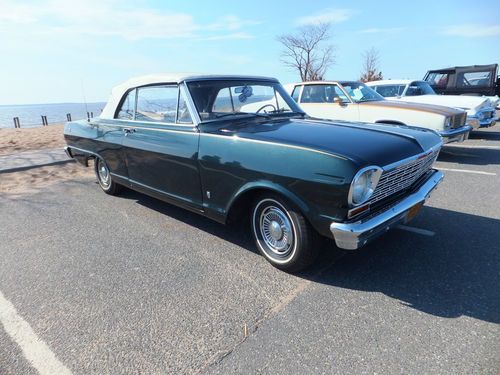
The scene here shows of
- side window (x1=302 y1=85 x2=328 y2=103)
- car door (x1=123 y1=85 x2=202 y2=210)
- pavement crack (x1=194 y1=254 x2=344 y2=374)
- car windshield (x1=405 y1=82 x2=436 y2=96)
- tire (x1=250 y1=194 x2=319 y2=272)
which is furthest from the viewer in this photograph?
car windshield (x1=405 y1=82 x2=436 y2=96)

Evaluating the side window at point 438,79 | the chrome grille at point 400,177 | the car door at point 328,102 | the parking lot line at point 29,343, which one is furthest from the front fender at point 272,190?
the side window at point 438,79

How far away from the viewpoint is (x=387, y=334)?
7.27 feet

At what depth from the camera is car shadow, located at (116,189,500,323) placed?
2510 millimetres

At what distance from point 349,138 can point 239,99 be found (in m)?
1.46

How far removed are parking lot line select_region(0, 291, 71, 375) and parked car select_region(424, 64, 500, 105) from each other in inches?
576

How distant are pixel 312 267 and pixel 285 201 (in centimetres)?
72

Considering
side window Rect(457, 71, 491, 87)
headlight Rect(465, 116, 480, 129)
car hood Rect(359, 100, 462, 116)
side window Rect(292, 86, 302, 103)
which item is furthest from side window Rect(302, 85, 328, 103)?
side window Rect(457, 71, 491, 87)

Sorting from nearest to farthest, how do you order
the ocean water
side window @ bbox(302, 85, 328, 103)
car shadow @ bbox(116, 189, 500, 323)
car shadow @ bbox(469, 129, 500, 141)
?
car shadow @ bbox(116, 189, 500, 323)
side window @ bbox(302, 85, 328, 103)
car shadow @ bbox(469, 129, 500, 141)
the ocean water

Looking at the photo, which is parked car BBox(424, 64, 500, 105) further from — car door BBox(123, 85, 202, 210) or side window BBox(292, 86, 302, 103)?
car door BBox(123, 85, 202, 210)

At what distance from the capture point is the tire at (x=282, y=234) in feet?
8.97

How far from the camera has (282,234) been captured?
2947mm

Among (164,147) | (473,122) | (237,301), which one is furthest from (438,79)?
(237,301)

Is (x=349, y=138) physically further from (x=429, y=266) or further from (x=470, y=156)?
(x=470, y=156)

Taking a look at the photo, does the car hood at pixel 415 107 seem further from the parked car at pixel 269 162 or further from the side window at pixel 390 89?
the parked car at pixel 269 162
